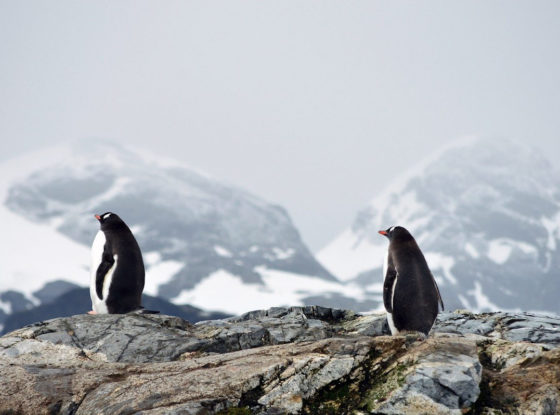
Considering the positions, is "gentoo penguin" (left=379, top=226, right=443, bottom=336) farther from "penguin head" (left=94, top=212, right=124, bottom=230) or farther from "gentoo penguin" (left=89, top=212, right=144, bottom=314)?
"penguin head" (left=94, top=212, right=124, bottom=230)

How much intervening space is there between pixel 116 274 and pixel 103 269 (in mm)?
470

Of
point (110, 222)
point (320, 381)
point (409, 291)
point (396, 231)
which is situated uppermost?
point (110, 222)

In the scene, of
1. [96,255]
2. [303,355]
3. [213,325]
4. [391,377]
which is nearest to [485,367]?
[391,377]

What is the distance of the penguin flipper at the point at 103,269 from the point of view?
689 inches

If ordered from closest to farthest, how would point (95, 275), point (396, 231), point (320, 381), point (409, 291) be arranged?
point (320, 381) < point (409, 291) < point (396, 231) < point (95, 275)

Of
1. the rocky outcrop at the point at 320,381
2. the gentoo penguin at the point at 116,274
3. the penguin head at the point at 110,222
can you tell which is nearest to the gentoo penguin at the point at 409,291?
the rocky outcrop at the point at 320,381

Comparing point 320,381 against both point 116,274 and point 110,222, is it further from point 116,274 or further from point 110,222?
point 110,222

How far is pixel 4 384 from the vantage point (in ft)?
36.4

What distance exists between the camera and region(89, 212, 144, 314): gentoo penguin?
56.9 feet

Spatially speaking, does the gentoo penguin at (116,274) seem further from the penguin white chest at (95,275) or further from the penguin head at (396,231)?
the penguin head at (396,231)

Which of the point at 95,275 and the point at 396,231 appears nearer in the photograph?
the point at 396,231

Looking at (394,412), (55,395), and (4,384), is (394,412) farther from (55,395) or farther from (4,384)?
(4,384)

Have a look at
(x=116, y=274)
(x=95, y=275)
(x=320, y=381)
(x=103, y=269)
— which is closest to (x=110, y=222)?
(x=103, y=269)

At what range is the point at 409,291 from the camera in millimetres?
15781
